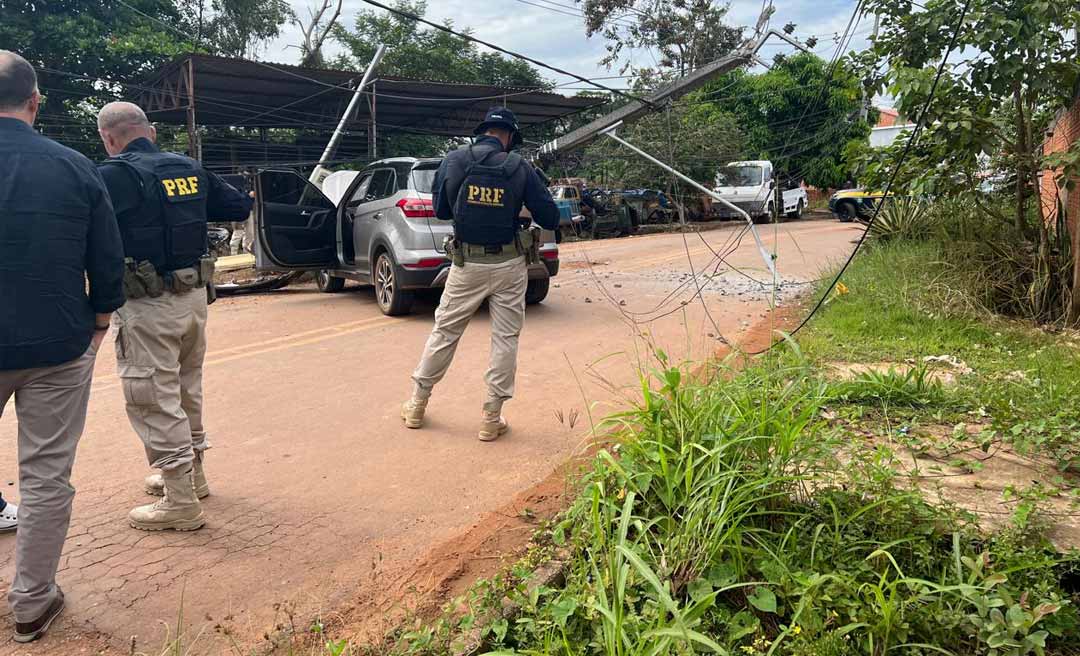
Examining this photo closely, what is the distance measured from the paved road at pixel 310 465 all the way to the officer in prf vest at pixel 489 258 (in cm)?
35

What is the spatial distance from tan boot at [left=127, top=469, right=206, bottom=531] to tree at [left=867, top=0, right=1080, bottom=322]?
5.43 metres

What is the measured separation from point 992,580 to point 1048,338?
4.45m

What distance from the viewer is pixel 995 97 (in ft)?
21.4

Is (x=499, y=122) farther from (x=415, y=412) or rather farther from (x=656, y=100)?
(x=656, y=100)

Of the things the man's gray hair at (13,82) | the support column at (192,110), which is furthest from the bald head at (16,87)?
the support column at (192,110)

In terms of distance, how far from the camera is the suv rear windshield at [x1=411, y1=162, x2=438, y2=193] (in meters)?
7.90

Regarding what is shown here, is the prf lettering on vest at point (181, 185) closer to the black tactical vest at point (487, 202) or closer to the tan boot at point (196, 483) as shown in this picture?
the tan boot at point (196, 483)

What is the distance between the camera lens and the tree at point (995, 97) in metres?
5.93

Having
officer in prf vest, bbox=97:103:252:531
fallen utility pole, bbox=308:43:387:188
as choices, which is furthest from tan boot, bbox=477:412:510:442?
→ fallen utility pole, bbox=308:43:387:188

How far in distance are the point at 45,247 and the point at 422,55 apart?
26.5 metres

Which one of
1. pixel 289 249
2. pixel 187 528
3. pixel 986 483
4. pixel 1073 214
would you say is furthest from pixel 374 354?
pixel 1073 214

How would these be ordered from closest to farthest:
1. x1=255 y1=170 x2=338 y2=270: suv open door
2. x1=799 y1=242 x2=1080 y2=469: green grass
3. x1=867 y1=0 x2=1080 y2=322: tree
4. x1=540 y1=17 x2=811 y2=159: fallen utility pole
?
x1=799 y1=242 x2=1080 y2=469: green grass → x1=867 y1=0 x2=1080 y2=322: tree → x1=255 y1=170 x2=338 y2=270: suv open door → x1=540 y1=17 x2=811 y2=159: fallen utility pole

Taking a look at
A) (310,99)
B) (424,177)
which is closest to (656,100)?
(310,99)

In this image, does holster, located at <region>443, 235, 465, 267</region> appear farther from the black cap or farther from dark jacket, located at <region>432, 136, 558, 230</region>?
the black cap
